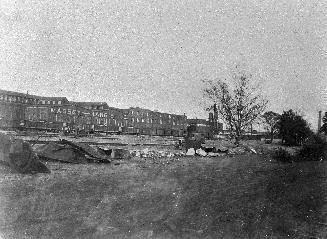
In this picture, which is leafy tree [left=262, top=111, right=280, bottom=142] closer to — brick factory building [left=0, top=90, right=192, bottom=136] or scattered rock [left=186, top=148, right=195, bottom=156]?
scattered rock [left=186, top=148, right=195, bottom=156]

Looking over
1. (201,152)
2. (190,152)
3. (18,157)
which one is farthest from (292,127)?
(18,157)

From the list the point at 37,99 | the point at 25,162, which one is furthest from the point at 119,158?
the point at 37,99

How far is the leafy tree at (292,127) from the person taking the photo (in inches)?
918

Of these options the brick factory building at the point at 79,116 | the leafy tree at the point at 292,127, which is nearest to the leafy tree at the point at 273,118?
the leafy tree at the point at 292,127

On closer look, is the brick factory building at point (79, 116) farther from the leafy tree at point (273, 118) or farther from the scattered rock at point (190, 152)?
the scattered rock at point (190, 152)

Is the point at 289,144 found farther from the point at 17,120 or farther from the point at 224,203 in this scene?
the point at 17,120

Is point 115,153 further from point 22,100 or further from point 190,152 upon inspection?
point 22,100

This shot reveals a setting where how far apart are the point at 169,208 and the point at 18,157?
7743 mm

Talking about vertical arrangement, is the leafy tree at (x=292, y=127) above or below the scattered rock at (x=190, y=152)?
above

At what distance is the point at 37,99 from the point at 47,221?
88.4m

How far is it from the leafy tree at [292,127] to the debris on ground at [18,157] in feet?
54.6

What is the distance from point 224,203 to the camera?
7.25 meters

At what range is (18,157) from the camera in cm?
1262

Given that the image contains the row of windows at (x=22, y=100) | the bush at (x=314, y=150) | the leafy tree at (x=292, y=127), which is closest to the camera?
the bush at (x=314, y=150)
